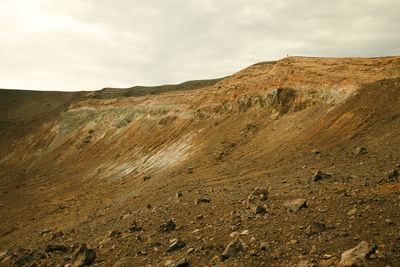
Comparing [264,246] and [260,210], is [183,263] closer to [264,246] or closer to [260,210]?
[264,246]

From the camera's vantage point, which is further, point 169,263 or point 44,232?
point 44,232

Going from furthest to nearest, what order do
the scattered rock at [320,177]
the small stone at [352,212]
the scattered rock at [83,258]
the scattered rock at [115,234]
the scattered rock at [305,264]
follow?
the scattered rock at [320,177], the scattered rock at [115,234], the scattered rock at [83,258], the small stone at [352,212], the scattered rock at [305,264]

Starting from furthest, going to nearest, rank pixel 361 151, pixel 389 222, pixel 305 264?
pixel 361 151, pixel 389 222, pixel 305 264

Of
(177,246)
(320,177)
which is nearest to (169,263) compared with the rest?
(177,246)

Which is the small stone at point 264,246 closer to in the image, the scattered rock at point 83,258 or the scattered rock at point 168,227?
the scattered rock at point 168,227

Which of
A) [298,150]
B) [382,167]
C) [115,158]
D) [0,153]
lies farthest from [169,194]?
[0,153]

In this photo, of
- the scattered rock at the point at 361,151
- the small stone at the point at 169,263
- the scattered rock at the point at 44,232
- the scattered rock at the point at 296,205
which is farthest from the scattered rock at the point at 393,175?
the scattered rock at the point at 44,232

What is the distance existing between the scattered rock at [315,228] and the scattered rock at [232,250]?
1160 mm

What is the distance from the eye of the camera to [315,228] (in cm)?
425

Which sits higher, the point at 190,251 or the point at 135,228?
the point at 190,251

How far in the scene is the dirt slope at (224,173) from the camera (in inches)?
179

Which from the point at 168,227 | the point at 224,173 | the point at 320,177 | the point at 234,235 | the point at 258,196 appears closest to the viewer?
the point at 234,235

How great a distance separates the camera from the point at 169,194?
34.1ft

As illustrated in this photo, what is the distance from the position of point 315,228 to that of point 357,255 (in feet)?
3.55
